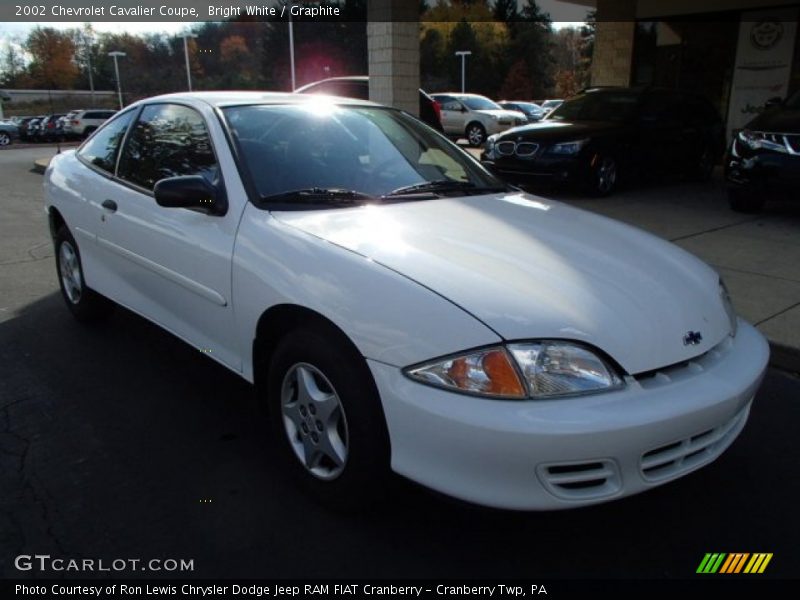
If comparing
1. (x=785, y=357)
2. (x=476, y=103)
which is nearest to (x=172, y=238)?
(x=785, y=357)

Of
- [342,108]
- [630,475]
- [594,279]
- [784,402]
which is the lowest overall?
[784,402]

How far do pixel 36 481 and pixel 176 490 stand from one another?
0.61 meters

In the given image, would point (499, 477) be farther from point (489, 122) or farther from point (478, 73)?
point (478, 73)

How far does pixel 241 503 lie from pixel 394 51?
9396 mm

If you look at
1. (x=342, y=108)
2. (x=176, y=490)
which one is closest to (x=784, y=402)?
(x=342, y=108)

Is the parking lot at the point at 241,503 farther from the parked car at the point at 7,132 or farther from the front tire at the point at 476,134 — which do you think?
the parked car at the point at 7,132

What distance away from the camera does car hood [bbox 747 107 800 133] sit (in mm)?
7418

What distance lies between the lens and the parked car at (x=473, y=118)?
2150 cm

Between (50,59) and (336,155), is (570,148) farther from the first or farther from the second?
(50,59)

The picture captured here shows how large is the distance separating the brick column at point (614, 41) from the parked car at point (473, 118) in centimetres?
650

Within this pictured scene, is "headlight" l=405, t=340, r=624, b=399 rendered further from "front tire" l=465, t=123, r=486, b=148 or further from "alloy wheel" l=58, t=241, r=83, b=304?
"front tire" l=465, t=123, r=486, b=148

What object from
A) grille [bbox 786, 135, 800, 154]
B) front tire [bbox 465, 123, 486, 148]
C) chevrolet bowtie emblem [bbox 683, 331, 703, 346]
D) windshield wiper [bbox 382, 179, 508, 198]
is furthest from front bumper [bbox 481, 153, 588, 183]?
front tire [bbox 465, 123, 486, 148]

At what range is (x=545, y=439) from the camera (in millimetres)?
1982

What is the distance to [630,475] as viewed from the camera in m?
2.11
